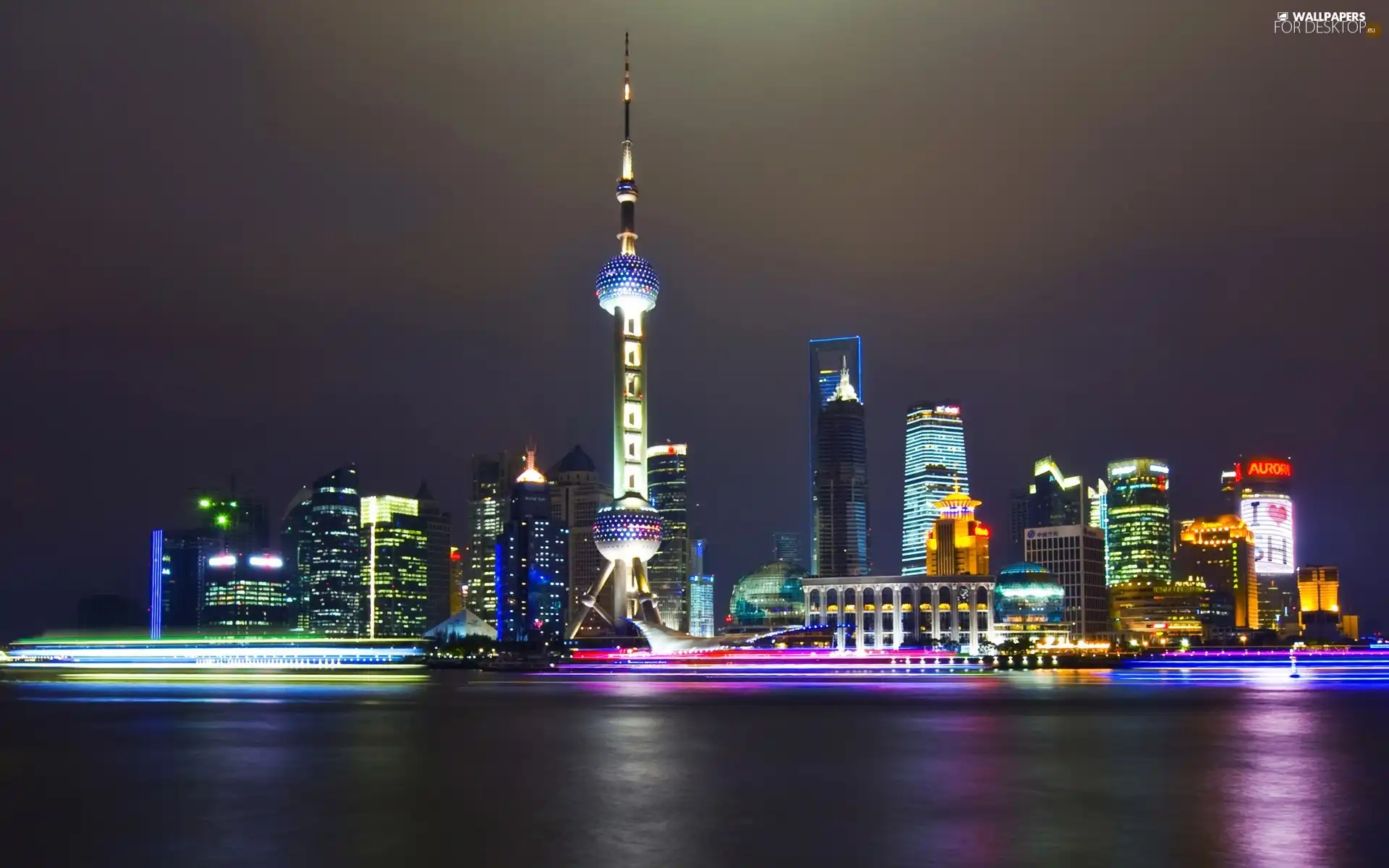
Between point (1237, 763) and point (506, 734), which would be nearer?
point (1237, 763)

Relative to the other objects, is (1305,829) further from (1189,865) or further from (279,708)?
(279,708)

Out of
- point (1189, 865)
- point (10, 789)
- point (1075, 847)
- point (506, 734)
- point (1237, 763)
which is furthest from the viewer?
point (506, 734)

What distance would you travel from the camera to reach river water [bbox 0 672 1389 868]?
83.7 ft

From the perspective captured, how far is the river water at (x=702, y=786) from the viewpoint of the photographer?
25500 millimetres

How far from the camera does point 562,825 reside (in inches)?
1120

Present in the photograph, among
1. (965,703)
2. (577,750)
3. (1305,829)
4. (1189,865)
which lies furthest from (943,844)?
(965,703)

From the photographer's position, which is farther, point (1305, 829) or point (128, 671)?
point (128, 671)

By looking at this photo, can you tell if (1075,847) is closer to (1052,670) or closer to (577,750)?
(577,750)

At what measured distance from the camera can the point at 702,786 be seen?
115 ft

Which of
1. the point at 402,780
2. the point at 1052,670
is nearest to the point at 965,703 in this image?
the point at 402,780

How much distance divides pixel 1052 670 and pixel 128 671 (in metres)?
111

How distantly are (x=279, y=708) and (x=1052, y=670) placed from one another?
10847 centimetres

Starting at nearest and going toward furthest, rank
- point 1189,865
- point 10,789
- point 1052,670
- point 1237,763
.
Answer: point 1189,865, point 10,789, point 1237,763, point 1052,670

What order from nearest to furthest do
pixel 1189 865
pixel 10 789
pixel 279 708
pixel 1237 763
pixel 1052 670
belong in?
pixel 1189 865 → pixel 10 789 → pixel 1237 763 → pixel 279 708 → pixel 1052 670
